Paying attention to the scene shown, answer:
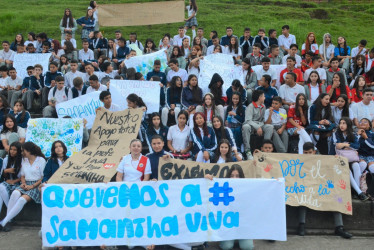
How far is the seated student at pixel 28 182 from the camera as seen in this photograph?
9.16 meters

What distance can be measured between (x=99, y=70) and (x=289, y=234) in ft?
26.2

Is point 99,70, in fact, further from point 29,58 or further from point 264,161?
point 264,161

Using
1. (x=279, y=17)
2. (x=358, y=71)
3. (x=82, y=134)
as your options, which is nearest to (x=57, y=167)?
(x=82, y=134)

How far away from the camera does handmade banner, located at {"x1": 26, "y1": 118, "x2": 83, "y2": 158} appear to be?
36.1 ft

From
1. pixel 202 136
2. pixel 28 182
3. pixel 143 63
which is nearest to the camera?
pixel 28 182

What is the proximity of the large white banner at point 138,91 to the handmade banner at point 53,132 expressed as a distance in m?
1.58

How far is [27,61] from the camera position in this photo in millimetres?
15758

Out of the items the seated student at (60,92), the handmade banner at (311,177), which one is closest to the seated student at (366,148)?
the handmade banner at (311,177)

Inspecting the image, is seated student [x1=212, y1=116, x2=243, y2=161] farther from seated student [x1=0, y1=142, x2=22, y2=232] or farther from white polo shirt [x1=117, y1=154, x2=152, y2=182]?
seated student [x1=0, y1=142, x2=22, y2=232]

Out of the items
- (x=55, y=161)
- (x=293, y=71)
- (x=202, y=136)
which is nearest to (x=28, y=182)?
(x=55, y=161)

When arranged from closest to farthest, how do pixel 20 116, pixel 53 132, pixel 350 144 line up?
pixel 350 144 < pixel 53 132 < pixel 20 116

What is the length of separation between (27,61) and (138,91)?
494 centimetres

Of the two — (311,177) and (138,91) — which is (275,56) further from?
(311,177)

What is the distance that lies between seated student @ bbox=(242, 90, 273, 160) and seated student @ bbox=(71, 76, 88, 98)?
4.06 m
